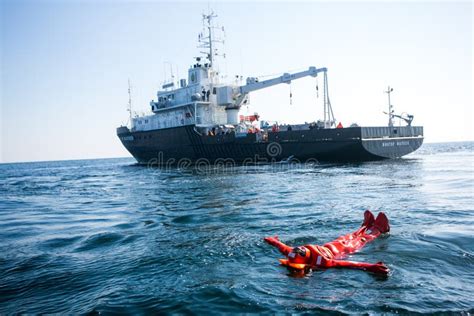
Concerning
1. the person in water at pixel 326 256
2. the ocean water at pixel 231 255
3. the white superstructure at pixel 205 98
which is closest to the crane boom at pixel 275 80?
the white superstructure at pixel 205 98

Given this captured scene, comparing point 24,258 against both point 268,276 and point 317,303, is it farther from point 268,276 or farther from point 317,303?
point 317,303

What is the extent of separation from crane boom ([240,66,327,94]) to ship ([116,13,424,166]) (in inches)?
3.0

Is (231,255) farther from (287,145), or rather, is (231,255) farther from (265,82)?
(265,82)

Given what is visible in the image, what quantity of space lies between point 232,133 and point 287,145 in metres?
4.66

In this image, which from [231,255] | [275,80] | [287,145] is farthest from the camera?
[275,80]

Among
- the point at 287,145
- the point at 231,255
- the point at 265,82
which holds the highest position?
the point at 265,82

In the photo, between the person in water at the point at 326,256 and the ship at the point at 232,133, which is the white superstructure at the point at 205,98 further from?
the person in water at the point at 326,256

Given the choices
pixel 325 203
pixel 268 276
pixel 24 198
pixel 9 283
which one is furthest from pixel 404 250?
pixel 24 198

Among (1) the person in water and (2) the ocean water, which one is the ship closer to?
(2) the ocean water

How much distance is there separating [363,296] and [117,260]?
441 centimetres

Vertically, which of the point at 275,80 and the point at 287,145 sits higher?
the point at 275,80

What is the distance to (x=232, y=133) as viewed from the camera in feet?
97.5

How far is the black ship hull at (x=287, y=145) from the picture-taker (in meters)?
25.8

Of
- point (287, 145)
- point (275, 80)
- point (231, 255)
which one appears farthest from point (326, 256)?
point (275, 80)
